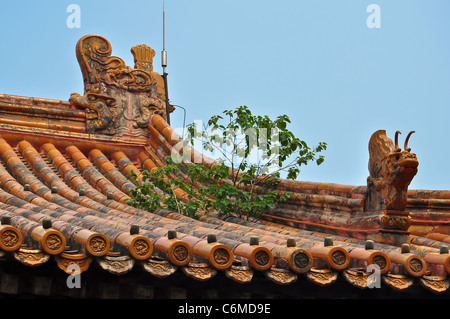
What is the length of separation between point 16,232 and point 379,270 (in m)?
2.71

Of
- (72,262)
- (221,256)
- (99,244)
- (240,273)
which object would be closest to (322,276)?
(240,273)

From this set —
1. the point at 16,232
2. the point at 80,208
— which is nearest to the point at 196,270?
the point at 16,232

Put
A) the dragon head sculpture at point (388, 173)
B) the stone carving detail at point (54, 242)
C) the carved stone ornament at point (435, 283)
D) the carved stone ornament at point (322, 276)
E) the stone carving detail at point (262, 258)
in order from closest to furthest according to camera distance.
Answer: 1. the stone carving detail at point (54, 242)
2. the stone carving detail at point (262, 258)
3. the carved stone ornament at point (322, 276)
4. the carved stone ornament at point (435, 283)
5. the dragon head sculpture at point (388, 173)

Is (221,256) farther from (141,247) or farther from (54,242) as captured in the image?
(54,242)

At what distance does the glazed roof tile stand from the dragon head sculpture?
0.33 feet

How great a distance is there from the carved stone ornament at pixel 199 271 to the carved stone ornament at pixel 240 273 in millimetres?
111

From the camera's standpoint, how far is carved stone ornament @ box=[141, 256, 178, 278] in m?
5.32

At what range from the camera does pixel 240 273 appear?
5.50 meters

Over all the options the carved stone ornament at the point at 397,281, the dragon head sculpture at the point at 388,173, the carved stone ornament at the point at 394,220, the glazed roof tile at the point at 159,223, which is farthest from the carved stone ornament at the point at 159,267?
Result: the dragon head sculpture at the point at 388,173

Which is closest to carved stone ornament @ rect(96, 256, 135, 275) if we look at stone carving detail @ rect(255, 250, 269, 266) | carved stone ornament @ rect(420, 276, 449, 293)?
stone carving detail @ rect(255, 250, 269, 266)

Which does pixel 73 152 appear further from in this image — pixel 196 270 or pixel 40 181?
pixel 196 270

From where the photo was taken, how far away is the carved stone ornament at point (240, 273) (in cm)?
546

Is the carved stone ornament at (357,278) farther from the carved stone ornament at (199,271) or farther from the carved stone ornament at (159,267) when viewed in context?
the carved stone ornament at (159,267)

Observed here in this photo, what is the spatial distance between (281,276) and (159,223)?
190 centimetres
